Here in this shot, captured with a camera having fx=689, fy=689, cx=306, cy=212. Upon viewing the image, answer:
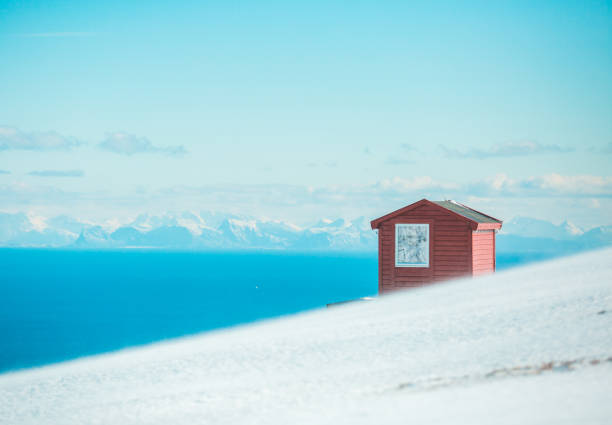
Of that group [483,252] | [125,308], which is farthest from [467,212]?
[125,308]

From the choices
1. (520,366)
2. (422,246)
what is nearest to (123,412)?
(520,366)

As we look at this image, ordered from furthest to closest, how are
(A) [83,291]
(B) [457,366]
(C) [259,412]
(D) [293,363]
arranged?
1. (A) [83,291]
2. (D) [293,363]
3. (B) [457,366]
4. (C) [259,412]

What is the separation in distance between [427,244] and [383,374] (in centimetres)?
1099

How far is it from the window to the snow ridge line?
453 inches

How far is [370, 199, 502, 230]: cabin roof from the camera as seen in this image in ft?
71.0

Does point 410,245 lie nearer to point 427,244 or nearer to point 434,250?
point 427,244

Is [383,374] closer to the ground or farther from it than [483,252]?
closer to the ground

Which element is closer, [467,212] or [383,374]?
[383,374]

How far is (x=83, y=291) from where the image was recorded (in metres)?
106

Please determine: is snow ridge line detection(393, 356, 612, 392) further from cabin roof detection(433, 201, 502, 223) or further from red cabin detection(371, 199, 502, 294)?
cabin roof detection(433, 201, 502, 223)

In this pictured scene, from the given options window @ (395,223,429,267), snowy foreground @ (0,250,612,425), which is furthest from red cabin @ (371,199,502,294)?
snowy foreground @ (0,250,612,425)

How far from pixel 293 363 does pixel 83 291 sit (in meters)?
99.3

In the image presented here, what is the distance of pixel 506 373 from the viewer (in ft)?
34.0

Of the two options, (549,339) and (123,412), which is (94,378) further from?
(549,339)
